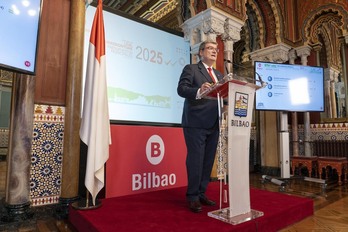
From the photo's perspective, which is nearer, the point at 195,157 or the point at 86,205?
the point at 195,157

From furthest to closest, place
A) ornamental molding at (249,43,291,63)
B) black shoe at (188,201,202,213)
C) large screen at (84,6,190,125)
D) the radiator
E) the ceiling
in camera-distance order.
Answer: the ceiling → ornamental molding at (249,43,291,63) → the radiator → large screen at (84,6,190,125) → black shoe at (188,201,202,213)

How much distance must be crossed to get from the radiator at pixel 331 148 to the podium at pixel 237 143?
3.49 meters

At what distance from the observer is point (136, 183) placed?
8.95 ft

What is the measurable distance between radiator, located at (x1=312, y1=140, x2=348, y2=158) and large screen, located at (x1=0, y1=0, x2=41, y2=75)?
15.8 ft

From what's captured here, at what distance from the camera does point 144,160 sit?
284 cm

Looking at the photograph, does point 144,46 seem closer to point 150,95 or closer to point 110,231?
point 150,95

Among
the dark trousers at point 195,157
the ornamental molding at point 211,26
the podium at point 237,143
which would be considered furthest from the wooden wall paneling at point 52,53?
the ornamental molding at point 211,26

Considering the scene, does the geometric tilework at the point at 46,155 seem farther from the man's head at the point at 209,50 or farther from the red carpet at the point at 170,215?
the man's head at the point at 209,50

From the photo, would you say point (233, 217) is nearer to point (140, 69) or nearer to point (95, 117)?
point (95, 117)

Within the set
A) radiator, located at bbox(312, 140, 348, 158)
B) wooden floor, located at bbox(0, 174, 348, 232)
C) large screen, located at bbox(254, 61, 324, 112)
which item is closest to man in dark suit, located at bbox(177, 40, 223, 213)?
wooden floor, located at bbox(0, 174, 348, 232)

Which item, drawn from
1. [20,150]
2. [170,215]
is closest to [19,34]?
[20,150]

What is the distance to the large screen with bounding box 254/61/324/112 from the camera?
358 centimetres

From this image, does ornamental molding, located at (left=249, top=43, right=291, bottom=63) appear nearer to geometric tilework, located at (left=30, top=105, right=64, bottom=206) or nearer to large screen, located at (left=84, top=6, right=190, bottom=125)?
large screen, located at (left=84, top=6, right=190, bottom=125)

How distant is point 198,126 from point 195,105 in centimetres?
17
